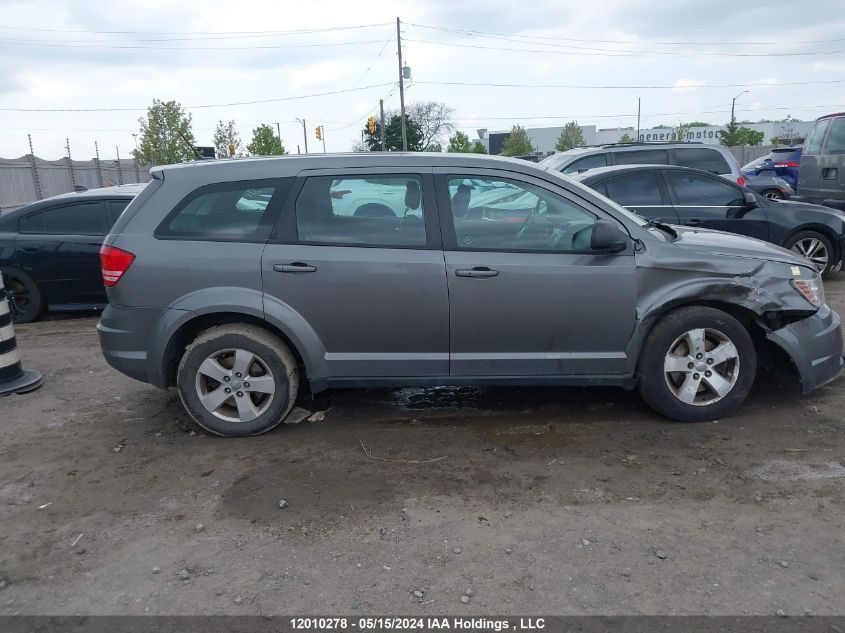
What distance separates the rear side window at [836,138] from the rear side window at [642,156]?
11.4 ft

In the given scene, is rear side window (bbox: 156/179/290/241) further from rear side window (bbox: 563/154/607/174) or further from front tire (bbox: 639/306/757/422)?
rear side window (bbox: 563/154/607/174)

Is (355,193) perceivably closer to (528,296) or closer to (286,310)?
(286,310)

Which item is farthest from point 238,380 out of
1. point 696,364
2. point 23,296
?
point 23,296

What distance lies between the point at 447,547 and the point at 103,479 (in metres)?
2.27

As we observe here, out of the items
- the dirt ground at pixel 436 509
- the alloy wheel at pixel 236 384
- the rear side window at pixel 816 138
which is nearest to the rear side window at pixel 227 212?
the alloy wheel at pixel 236 384

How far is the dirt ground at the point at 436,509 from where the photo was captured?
297 cm

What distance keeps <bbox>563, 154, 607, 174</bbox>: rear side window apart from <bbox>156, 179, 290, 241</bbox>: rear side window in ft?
22.0

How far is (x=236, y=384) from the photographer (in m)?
4.65

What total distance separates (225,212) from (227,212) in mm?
14

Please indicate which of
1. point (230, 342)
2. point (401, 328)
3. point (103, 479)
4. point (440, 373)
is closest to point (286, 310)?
point (230, 342)

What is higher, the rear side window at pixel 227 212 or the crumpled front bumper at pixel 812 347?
the rear side window at pixel 227 212

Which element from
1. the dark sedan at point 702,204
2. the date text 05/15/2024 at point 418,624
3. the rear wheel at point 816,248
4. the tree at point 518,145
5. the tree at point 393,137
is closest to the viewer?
the date text 05/15/2024 at point 418,624

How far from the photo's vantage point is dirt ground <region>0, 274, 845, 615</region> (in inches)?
117

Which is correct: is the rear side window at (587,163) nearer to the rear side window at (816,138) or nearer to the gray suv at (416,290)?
the rear side window at (816,138)
